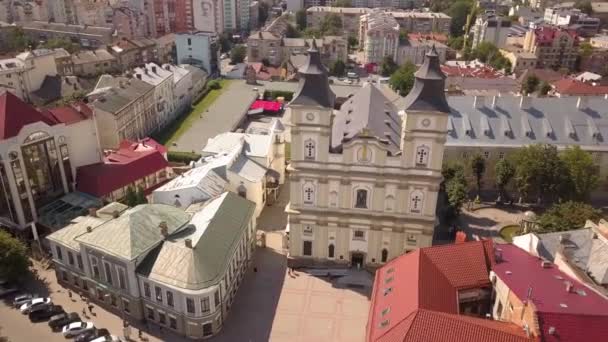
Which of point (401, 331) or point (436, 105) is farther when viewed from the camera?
point (436, 105)

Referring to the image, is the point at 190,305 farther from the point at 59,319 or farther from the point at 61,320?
the point at 59,319

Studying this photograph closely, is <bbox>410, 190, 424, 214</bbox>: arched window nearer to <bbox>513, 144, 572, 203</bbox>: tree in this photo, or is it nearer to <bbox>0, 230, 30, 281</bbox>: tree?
<bbox>513, 144, 572, 203</bbox>: tree

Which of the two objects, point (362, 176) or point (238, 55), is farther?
point (238, 55)

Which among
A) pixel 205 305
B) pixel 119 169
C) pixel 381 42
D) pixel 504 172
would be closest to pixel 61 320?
pixel 205 305

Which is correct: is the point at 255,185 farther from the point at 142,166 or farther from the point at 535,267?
the point at 535,267

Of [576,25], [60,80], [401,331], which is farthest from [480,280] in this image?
[576,25]
